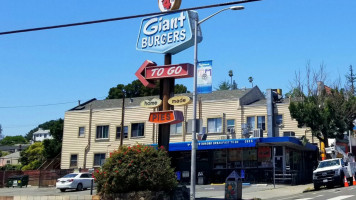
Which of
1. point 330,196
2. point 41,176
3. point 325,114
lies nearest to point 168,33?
point 330,196

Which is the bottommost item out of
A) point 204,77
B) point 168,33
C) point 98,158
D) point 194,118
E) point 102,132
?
point 98,158

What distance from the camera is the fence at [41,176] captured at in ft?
134

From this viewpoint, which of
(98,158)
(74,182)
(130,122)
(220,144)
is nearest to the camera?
(74,182)

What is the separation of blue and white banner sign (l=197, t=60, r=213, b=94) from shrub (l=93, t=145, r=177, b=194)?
148 inches

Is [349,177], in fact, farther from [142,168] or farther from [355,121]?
[142,168]

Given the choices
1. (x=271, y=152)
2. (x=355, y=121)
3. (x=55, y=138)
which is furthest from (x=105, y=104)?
(x=355, y=121)

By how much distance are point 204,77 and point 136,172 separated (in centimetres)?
558

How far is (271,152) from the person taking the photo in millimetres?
32656

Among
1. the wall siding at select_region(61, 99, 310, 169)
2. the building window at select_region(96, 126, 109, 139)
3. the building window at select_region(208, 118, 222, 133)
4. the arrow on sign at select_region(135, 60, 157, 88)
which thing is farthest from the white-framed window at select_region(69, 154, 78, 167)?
the arrow on sign at select_region(135, 60, 157, 88)

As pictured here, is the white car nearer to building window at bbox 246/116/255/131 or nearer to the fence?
the fence

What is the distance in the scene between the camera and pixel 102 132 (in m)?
45.3

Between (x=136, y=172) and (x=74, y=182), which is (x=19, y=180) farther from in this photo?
(x=136, y=172)

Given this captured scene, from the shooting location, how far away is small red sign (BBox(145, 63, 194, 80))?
20.4 metres

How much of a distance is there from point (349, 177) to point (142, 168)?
53.0 ft
